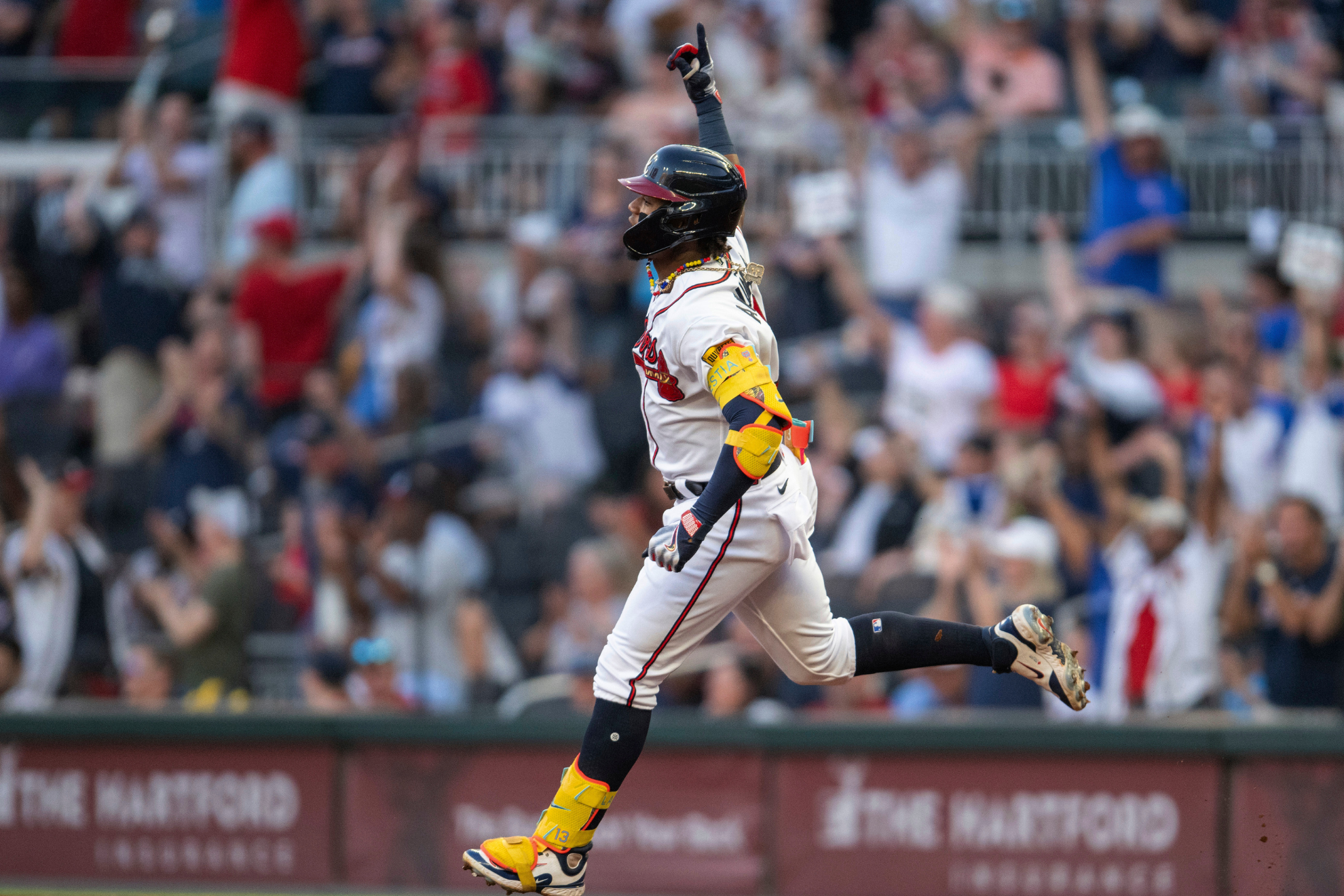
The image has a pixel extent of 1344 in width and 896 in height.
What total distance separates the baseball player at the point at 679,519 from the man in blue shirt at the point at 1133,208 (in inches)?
206

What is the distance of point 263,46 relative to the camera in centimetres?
1220

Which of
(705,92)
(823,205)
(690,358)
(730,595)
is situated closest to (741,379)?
(690,358)

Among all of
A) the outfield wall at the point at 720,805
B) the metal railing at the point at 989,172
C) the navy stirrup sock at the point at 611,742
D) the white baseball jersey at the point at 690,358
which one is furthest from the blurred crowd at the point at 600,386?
the white baseball jersey at the point at 690,358

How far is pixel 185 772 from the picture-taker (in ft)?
28.8

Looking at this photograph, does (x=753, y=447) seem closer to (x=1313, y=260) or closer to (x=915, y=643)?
(x=915, y=643)

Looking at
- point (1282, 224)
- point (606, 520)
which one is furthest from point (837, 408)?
point (1282, 224)

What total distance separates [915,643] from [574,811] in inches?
48.7

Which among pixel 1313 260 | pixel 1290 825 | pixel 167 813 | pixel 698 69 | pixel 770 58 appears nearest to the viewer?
pixel 698 69

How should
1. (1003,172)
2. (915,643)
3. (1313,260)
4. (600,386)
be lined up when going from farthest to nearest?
1. (1003,172)
2. (600,386)
3. (1313,260)
4. (915,643)

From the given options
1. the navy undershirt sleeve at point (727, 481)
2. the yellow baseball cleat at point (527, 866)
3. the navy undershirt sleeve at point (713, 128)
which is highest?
the navy undershirt sleeve at point (713, 128)

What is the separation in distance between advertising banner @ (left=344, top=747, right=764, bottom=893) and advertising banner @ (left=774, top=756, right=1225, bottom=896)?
0.83ft

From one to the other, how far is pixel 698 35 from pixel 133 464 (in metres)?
6.58

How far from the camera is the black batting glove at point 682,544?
15.6 feet

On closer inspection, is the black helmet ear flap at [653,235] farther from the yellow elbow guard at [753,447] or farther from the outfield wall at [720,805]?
the outfield wall at [720,805]
